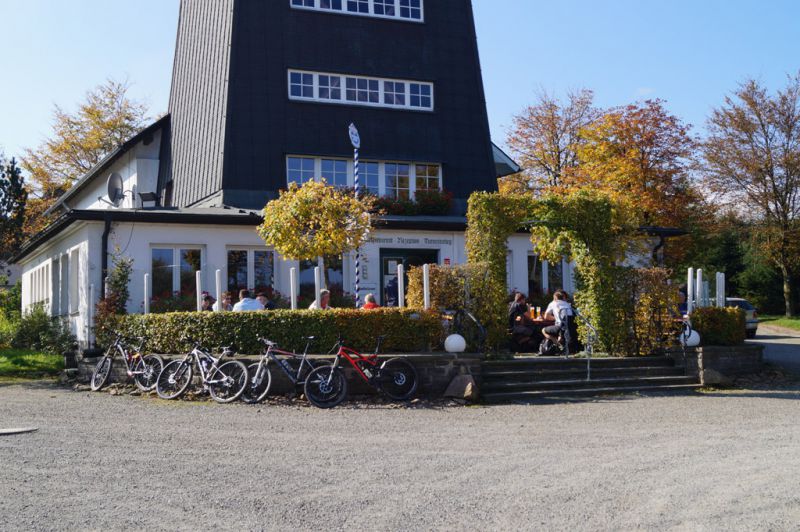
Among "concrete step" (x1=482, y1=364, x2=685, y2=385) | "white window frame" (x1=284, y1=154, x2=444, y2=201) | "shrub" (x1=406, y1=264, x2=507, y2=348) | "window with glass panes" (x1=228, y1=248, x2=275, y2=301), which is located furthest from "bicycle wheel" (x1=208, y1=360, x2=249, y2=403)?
"white window frame" (x1=284, y1=154, x2=444, y2=201)

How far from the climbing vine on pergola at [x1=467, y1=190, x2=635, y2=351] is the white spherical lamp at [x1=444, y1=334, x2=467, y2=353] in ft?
7.26

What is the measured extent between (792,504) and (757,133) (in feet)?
126

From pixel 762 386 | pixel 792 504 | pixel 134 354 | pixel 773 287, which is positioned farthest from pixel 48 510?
pixel 773 287

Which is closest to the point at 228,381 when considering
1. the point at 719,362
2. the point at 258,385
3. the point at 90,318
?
the point at 258,385

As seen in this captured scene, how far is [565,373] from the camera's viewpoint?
14984 millimetres

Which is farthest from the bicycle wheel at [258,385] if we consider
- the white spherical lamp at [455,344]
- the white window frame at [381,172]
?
the white window frame at [381,172]

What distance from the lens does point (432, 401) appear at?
1334cm

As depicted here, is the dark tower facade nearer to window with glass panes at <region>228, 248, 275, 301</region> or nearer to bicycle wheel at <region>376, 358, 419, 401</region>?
window with glass panes at <region>228, 248, 275, 301</region>

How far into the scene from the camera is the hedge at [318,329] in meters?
14.1

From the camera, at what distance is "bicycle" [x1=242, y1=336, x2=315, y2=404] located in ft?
43.2

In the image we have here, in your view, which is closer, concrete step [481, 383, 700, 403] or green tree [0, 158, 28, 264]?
concrete step [481, 383, 700, 403]

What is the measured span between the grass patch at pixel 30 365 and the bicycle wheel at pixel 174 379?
16.7 feet

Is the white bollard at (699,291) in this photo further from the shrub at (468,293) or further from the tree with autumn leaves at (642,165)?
the tree with autumn leaves at (642,165)

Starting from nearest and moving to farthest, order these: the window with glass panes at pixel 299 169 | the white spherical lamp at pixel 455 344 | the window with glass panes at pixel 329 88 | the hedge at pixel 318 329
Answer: the white spherical lamp at pixel 455 344 < the hedge at pixel 318 329 < the window with glass panes at pixel 299 169 < the window with glass panes at pixel 329 88
